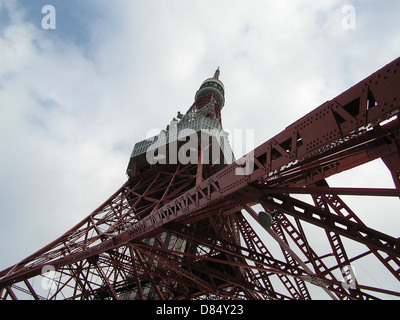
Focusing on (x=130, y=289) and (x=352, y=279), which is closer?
(x=352, y=279)

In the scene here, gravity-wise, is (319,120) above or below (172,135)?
below

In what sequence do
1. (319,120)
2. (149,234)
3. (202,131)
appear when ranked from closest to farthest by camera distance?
1. (319,120)
2. (149,234)
3. (202,131)

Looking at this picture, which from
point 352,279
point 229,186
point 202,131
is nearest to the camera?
point 229,186

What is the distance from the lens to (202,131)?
70.9 feet

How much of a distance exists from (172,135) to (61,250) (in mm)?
11819

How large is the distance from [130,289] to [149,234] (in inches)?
459

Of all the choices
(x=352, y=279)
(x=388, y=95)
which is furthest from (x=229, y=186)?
(x=352, y=279)

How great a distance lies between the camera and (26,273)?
49.5ft
